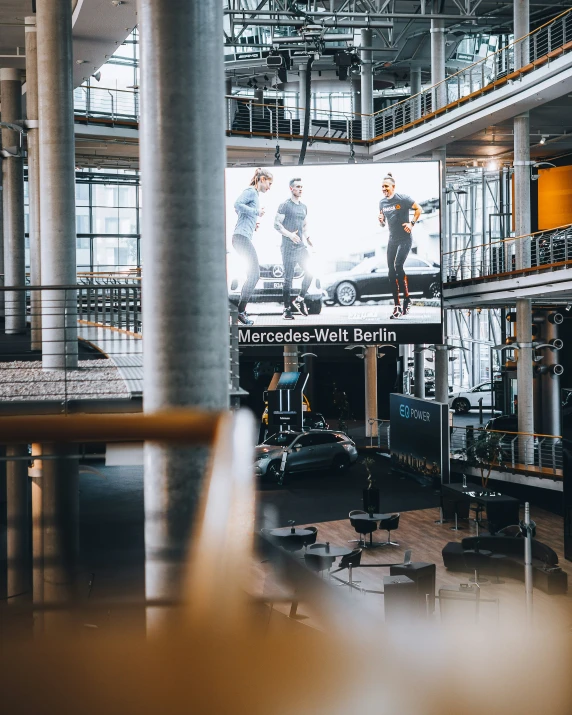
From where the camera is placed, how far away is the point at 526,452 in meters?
18.8

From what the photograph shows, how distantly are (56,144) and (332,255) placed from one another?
11.1m

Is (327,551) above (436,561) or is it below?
above

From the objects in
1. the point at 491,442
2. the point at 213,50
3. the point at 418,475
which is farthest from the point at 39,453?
the point at 418,475

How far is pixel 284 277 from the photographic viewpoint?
69.1 feet

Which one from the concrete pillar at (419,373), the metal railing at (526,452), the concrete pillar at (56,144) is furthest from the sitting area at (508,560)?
the concrete pillar at (419,373)

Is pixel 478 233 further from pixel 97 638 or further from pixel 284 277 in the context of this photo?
pixel 97 638

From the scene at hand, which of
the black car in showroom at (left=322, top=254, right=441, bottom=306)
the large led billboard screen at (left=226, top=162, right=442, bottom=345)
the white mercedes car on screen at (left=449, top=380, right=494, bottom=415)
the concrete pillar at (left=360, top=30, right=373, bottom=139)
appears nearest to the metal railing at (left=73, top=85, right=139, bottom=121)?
the concrete pillar at (left=360, top=30, right=373, bottom=139)

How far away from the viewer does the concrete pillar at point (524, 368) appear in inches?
763

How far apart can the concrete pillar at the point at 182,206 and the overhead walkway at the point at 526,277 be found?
44.3 ft

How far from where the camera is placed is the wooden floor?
1077 cm

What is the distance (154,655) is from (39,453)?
0.57 meters

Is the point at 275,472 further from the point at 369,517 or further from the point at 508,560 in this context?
the point at 508,560

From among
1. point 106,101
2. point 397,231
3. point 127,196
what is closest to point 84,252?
point 127,196

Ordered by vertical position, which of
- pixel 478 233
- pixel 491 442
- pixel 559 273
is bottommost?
pixel 491 442
